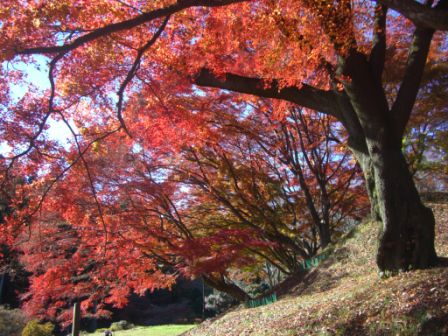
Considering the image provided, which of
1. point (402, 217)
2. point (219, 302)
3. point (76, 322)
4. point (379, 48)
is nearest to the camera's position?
point (402, 217)

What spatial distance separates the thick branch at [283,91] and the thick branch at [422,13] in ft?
7.99

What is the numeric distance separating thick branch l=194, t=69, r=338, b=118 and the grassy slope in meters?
2.95

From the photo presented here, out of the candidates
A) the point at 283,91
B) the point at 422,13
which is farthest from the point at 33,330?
the point at 422,13

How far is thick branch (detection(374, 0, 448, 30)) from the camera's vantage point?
3895 mm

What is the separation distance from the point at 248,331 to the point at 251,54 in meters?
6.09

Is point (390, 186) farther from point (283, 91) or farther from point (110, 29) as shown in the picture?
point (110, 29)

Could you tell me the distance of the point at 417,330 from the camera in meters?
3.94

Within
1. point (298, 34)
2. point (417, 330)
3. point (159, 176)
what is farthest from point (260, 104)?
point (417, 330)

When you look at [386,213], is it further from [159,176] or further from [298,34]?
[159,176]

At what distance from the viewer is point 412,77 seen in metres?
6.05

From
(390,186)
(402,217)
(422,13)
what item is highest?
(422,13)

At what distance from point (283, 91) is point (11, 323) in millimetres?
15820

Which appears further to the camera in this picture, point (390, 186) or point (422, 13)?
point (390, 186)

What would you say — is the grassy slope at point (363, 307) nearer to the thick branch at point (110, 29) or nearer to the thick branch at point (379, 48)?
the thick branch at point (379, 48)
